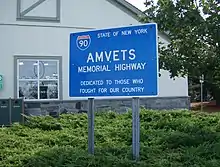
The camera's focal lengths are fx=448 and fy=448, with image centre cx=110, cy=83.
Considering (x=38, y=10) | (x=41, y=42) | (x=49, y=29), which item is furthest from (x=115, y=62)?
(x=38, y=10)

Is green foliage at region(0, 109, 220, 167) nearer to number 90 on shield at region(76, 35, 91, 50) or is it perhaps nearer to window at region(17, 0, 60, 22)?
number 90 on shield at region(76, 35, 91, 50)

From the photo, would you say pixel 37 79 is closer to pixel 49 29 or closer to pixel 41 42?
pixel 41 42

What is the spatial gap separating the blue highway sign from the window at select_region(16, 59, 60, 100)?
10.7 m

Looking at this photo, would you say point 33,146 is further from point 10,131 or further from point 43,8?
point 43,8

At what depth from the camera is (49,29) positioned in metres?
18.0

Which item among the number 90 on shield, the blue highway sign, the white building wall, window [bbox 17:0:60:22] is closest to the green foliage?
the blue highway sign

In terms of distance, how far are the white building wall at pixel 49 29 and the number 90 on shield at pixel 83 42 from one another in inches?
419

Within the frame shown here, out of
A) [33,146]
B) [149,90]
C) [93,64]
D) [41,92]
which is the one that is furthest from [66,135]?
[41,92]

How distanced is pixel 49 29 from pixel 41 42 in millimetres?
642

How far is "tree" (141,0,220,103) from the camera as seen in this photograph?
9.24m

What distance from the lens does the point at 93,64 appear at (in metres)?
6.89

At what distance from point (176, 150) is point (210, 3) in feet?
12.3

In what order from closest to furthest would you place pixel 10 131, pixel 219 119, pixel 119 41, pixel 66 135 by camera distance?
pixel 119 41 < pixel 66 135 < pixel 10 131 < pixel 219 119

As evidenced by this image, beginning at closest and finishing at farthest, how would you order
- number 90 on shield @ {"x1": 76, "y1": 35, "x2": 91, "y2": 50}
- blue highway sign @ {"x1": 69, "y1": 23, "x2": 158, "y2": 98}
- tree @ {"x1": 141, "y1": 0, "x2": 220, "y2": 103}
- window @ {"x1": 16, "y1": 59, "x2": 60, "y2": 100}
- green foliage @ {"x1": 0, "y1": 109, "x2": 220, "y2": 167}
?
blue highway sign @ {"x1": 69, "y1": 23, "x2": 158, "y2": 98} → green foliage @ {"x1": 0, "y1": 109, "x2": 220, "y2": 167} → number 90 on shield @ {"x1": 76, "y1": 35, "x2": 91, "y2": 50} → tree @ {"x1": 141, "y1": 0, "x2": 220, "y2": 103} → window @ {"x1": 16, "y1": 59, "x2": 60, "y2": 100}
